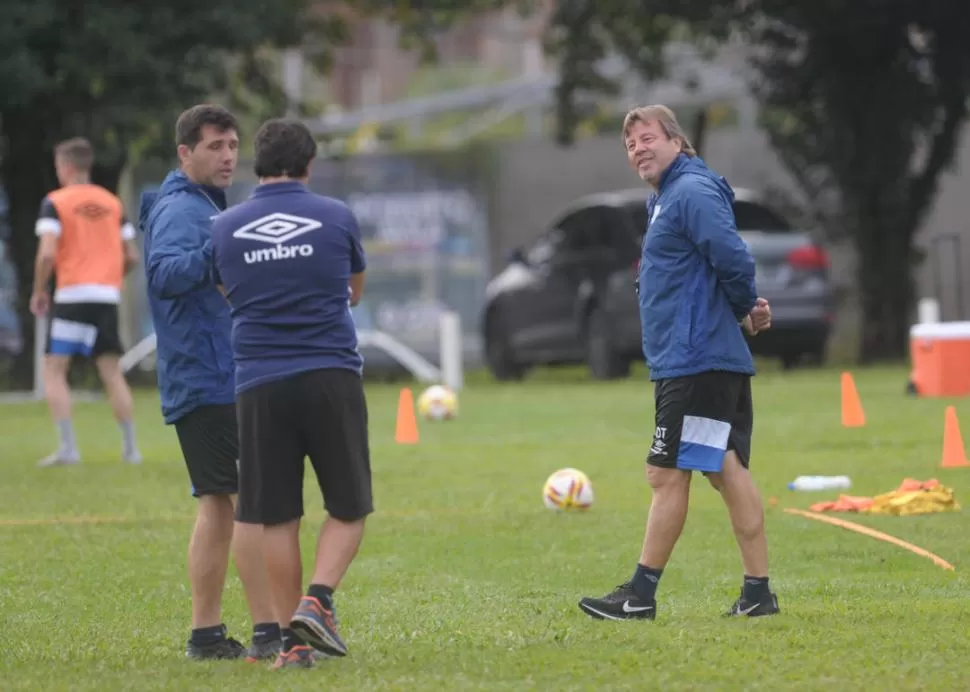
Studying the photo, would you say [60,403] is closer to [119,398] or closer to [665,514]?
[119,398]

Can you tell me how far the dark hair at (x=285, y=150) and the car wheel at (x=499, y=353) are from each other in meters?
17.5

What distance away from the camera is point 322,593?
6199mm

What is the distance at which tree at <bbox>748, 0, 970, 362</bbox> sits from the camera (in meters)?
24.9

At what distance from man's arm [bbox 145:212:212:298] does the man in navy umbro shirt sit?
5.9 inches

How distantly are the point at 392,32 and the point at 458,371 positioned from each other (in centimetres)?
5366

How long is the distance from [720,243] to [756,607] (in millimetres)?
1342

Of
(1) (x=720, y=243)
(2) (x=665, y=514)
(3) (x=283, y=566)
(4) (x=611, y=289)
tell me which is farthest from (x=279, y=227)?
(4) (x=611, y=289)

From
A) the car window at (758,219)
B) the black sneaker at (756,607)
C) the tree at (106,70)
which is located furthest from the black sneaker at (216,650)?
the tree at (106,70)

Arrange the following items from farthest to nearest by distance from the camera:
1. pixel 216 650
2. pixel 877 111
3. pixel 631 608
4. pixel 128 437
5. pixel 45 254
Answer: pixel 877 111 < pixel 128 437 < pixel 45 254 < pixel 631 608 < pixel 216 650

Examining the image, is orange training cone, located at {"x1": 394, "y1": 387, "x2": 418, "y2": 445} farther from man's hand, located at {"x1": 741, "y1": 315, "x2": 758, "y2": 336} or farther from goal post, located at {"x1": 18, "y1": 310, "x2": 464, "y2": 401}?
man's hand, located at {"x1": 741, "y1": 315, "x2": 758, "y2": 336}

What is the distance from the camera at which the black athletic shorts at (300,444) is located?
6.22 meters

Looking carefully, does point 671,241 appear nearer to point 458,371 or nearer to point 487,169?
point 458,371

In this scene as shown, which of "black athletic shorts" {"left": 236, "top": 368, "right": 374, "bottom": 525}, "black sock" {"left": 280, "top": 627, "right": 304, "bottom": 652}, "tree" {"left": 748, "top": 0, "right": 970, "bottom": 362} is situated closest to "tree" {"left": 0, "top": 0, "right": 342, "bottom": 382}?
"tree" {"left": 748, "top": 0, "right": 970, "bottom": 362}

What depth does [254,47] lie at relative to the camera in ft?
83.2
